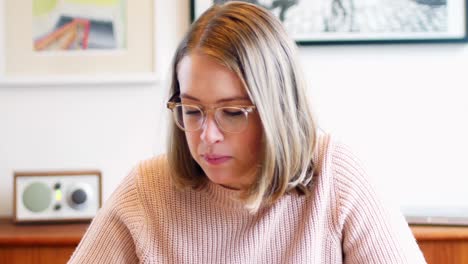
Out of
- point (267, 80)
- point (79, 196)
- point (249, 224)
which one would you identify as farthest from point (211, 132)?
point (79, 196)

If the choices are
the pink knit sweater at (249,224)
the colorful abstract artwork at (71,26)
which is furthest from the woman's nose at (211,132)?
the colorful abstract artwork at (71,26)

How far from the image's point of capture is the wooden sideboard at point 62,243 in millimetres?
1538

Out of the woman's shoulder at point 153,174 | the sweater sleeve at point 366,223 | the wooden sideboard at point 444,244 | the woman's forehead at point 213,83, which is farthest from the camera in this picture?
the wooden sideboard at point 444,244

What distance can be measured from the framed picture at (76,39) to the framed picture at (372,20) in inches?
7.8

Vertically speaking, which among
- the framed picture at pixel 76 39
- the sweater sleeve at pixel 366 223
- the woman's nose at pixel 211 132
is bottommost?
the sweater sleeve at pixel 366 223

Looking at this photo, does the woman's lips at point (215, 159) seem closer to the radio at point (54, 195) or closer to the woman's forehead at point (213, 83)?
the woman's forehead at point (213, 83)

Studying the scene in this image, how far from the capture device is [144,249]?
1.22m

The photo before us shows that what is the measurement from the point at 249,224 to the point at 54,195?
31.3 inches

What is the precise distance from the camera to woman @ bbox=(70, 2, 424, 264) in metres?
1.04

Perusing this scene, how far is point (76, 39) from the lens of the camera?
1.93 metres

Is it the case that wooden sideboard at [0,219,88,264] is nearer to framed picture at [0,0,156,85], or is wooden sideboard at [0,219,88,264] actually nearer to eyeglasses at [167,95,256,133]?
framed picture at [0,0,156,85]

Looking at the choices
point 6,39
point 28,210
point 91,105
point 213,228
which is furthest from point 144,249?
point 6,39

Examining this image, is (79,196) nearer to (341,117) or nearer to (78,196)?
(78,196)

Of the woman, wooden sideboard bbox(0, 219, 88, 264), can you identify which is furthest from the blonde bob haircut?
wooden sideboard bbox(0, 219, 88, 264)
